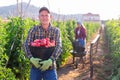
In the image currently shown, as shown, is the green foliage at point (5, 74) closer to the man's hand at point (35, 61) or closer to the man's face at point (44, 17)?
the man's hand at point (35, 61)

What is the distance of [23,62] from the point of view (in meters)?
9.52

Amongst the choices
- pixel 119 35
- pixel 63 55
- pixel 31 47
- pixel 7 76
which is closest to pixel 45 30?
pixel 31 47

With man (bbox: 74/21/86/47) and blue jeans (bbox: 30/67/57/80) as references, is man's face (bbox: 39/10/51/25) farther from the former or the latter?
man (bbox: 74/21/86/47)

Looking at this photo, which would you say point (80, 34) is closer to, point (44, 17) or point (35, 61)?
point (44, 17)

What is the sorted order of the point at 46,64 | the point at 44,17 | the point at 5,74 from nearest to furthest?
1. the point at 46,64
2. the point at 44,17
3. the point at 5,74

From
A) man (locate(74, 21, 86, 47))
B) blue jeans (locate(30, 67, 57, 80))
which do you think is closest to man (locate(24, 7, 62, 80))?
blue jeans (locate(30, 67, 57, 80))

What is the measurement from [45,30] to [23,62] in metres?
3.55

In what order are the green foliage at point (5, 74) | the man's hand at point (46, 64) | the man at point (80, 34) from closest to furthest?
the man's hand at point (46, 64)
the green foliage at point (5, 74)
the man at point (80, 34)

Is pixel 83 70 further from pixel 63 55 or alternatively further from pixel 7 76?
pixel 7 76

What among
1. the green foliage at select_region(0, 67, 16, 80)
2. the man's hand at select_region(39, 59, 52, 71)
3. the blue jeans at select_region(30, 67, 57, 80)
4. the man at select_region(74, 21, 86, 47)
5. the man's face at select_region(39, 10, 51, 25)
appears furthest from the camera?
the man at select_region(74, 21, 86, 47)

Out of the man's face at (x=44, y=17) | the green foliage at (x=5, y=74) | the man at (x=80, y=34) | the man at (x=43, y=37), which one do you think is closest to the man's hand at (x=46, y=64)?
the man at (x=43, y=37)

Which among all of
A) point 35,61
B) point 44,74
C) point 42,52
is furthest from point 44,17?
point 44,74

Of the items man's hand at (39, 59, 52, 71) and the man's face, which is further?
the man's face

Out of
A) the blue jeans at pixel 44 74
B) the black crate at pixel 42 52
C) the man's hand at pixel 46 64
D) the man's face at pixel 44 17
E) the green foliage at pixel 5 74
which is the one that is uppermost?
the man's face at pixel 44 17
